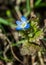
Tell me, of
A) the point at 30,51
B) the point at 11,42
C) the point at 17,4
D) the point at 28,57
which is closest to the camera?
the point at 30,51

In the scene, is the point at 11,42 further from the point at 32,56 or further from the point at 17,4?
the point at 17,4

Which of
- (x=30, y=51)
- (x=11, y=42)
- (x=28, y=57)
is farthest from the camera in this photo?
(x=11, y=42)

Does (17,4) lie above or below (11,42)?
above

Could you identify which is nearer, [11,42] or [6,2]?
[11,42]

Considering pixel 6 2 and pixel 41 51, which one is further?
pixel 6 2

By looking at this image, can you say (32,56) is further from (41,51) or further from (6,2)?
(6,2)

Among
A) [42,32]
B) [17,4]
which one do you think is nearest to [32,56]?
[42,32]

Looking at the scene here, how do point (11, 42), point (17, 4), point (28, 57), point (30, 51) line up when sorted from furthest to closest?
point (17, 4) → point (11, 42) → point (28, 57) → point (30, 51)

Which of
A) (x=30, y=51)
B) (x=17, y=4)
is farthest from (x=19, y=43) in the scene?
(x=17, y=4)

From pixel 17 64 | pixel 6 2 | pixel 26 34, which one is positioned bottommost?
pixel 17 64
